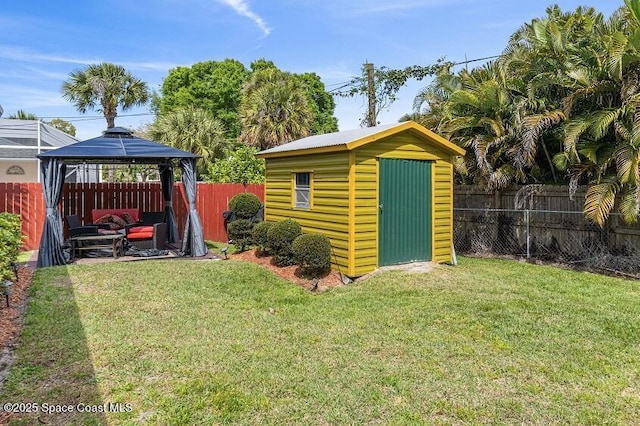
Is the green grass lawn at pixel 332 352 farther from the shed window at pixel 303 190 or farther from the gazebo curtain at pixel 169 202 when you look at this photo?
the gazebo curtain at pixel 169 202

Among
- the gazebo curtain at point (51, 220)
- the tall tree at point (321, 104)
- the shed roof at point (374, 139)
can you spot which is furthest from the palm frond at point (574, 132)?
the tall tree at point (321, 104)

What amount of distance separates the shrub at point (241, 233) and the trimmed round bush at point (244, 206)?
0.45m

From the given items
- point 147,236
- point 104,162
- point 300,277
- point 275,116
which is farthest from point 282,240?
point 275,116

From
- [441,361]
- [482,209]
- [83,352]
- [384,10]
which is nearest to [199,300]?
[83,352]

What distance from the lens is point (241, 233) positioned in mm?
10562

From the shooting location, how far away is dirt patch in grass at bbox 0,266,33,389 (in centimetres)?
404

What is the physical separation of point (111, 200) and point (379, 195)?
320 inches

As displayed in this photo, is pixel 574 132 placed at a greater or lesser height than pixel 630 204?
greater

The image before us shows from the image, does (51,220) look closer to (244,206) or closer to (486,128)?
(244,206)

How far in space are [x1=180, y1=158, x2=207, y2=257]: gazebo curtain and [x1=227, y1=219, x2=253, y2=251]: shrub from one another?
0.90 m

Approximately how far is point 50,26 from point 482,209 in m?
16.7

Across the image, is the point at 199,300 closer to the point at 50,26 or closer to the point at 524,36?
the point at 524,36

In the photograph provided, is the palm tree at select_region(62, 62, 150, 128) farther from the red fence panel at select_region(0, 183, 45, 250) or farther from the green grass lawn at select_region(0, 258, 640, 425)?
the green grass lawn at select_region(0, 258, 640, 425)

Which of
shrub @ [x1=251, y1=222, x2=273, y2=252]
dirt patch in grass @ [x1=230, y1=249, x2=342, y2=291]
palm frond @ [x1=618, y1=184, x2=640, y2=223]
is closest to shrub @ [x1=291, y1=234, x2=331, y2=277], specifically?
dirt patch in grass @ [x1=230, y1=249, x2=342, y2=291]
